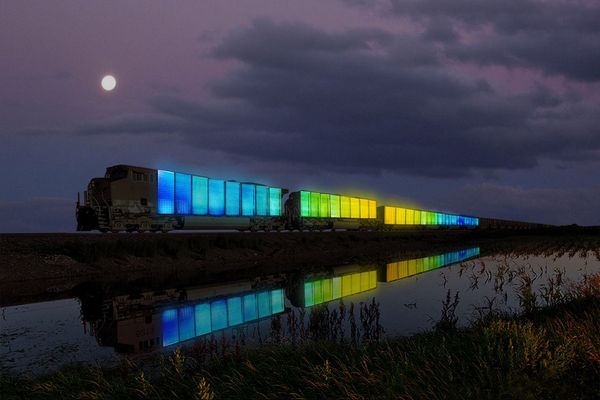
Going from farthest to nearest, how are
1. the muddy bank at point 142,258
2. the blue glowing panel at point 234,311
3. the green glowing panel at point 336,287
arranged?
1. the muddy bank at point 142,258
2. the green glowing panel at point 336,287
3. the blue glowing panel at point 234,311

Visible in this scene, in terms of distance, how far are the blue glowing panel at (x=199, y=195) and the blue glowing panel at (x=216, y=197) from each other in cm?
52

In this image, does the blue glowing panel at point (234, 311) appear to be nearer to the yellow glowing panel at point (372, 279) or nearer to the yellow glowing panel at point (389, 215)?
the yellow glowing panel at point (372, 279)

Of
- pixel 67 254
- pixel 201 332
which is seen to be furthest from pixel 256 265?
pixel 201 332

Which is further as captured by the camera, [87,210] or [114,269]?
[87,210]

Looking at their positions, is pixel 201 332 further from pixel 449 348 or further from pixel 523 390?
pixel 523 390

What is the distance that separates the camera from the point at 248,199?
45188 millimetres

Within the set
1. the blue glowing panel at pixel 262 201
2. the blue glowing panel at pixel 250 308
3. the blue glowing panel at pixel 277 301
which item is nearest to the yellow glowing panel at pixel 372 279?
the blue glowing panel at pixel 277 301

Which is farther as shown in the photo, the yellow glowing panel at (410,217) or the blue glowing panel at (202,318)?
the yellow glowing panel at (410,217)

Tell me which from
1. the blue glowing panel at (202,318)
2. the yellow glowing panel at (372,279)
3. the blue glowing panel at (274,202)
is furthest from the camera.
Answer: the blue glowing panel at (274,202)

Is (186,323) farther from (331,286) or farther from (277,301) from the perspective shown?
(331,286)

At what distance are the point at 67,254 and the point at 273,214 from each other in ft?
80.2

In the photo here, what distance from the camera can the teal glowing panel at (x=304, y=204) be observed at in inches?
2090

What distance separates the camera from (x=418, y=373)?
23.0 ft

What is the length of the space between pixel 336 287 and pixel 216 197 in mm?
18449
